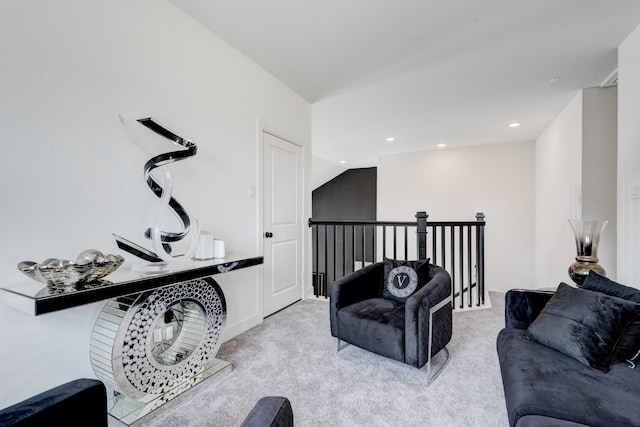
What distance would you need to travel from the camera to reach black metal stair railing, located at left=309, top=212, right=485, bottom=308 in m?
3.44

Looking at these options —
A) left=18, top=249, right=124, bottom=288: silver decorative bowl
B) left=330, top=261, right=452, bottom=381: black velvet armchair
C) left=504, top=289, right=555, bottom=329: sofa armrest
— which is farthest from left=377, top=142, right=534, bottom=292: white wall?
left=18, top=249, right=124, bottom=288: silver decorative bowl

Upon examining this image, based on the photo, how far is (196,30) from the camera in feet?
7.59

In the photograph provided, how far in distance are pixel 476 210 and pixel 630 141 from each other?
3677 mm

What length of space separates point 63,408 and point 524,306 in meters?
2.25

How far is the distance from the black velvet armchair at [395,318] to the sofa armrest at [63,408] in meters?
1.48

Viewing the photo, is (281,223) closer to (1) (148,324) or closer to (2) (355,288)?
(2) (355,288)

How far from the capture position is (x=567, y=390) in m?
1.16

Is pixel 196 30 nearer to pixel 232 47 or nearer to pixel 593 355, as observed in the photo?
pixel 232 47

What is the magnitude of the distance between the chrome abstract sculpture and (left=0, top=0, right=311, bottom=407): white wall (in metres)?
0.10

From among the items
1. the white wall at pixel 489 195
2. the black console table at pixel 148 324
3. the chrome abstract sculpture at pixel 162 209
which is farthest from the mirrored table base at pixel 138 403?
the white wall at pixel 489 195

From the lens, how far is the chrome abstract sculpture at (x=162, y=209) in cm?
171

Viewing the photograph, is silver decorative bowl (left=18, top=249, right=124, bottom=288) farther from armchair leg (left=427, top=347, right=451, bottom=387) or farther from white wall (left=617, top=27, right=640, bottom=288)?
white wall (left=617, top=27, right=640, bottom=288)

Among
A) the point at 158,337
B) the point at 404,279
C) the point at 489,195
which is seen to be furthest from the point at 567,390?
the point at 489,195

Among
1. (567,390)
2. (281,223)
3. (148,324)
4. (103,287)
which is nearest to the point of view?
(567,390)
